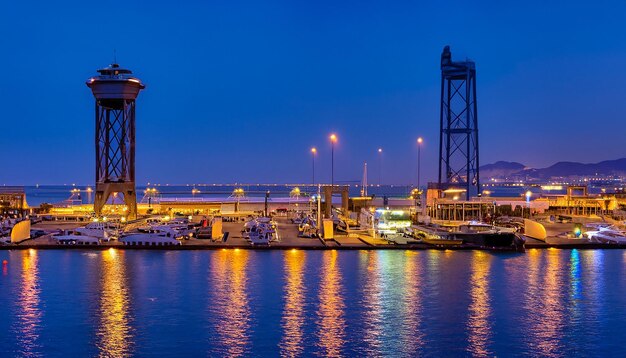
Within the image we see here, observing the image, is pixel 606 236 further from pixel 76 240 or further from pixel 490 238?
pixel 76 240

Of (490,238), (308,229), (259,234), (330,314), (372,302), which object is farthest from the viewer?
(308,229)

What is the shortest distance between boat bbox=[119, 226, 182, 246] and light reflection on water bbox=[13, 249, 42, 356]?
7612mm

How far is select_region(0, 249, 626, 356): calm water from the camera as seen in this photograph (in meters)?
21.5

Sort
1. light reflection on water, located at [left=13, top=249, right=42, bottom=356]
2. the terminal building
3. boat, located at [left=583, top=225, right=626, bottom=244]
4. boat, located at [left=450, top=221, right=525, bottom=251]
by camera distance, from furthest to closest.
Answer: the terminal building, boat, located at [left=583, top=225, right=626, bottom=244], boat, located at [left=450, top=221, right=525, bottom=251], light reflection on water, located at [left=13, top=249, right=42, bottom=356]

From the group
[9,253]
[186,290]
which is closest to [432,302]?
[186,290]

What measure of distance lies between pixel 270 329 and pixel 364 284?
8.17 m

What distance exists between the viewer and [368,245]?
4206cm

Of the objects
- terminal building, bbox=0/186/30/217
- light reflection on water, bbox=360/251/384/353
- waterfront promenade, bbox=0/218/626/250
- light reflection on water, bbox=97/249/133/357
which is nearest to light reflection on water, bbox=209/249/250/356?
light reflection on water, bbox=97/249/133/357

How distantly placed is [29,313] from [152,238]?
57.1 feet

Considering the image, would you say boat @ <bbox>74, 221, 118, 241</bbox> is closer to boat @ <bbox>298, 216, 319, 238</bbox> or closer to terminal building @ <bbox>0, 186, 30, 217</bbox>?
boat @ <bbox>298, 216, 319, 238</bbox>

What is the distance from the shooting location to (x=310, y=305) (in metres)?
26.2

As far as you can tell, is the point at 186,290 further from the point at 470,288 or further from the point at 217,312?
the point at 470,288

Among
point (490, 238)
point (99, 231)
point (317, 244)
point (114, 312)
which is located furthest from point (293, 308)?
point (99, 231)

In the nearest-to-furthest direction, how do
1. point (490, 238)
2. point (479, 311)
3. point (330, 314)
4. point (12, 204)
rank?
point (330, 314) < point (479, 311) < point (490, 238) < point (12, 204)
